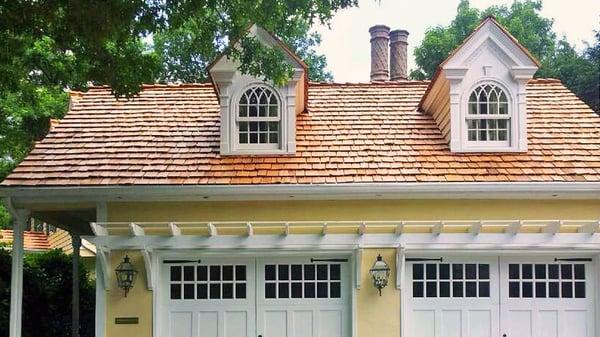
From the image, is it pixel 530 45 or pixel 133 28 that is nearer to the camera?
pixel 133 28

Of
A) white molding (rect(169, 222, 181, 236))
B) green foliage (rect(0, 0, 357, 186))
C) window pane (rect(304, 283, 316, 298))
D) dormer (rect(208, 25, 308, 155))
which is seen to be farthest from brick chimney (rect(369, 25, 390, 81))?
white molding (rect(169, 222, 181, 236))

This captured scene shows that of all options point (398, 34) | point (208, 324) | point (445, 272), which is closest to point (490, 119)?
point (445, 272)

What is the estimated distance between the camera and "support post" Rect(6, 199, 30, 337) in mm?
10500

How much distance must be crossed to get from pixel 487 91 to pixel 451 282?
3122 millimetres

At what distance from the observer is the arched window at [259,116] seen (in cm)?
1149

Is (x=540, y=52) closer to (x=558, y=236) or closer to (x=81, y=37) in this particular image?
(x=558, y=236)

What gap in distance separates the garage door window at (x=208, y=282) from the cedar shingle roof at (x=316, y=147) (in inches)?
55.2

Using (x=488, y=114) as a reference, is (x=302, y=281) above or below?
below

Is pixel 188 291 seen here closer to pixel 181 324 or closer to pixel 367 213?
pixel 181 324

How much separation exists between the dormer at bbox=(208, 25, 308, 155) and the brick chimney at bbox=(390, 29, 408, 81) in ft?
16.4

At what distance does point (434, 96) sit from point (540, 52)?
20.6 m

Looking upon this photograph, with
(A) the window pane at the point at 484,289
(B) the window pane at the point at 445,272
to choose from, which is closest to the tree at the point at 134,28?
(B) the window pane at the point at 445,272

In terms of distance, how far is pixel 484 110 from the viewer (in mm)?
11523

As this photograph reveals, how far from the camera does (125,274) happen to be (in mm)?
10328
